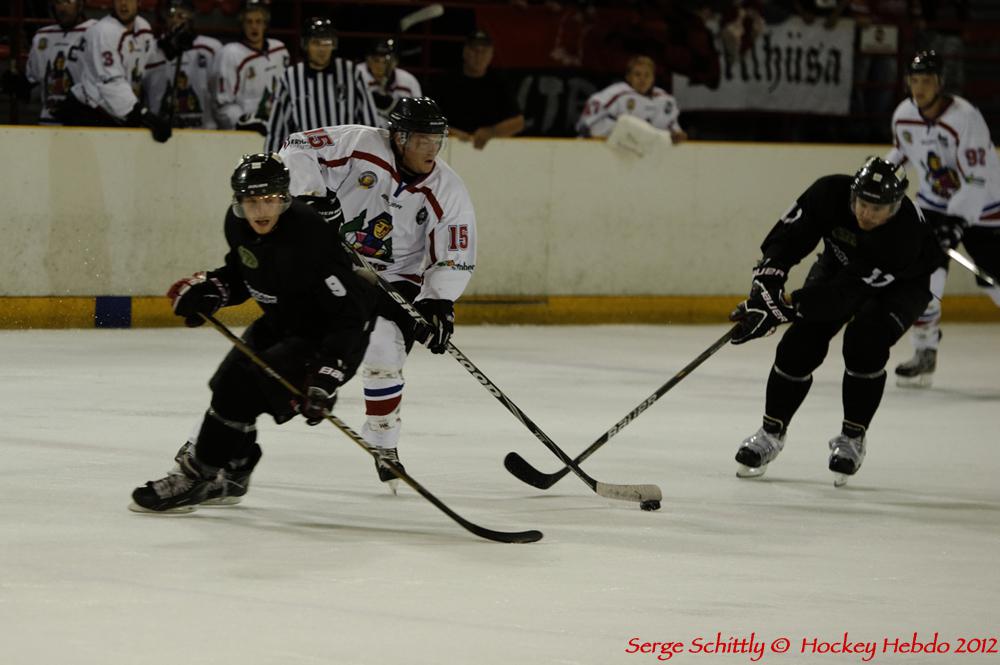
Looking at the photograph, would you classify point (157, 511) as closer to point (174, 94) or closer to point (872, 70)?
point (174, 94)

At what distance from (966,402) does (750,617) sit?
149 inches

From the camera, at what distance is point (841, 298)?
197 inches

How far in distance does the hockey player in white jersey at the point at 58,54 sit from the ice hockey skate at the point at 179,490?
14.2ft

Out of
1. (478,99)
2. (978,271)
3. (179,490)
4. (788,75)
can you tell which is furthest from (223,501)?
(788,75)

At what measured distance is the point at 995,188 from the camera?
24.4 ft

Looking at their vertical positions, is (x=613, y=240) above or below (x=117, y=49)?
below

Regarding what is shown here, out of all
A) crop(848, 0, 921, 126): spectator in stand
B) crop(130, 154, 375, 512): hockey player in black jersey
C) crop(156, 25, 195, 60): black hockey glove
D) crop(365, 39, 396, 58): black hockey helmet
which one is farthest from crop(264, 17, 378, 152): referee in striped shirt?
crop(848, 0, 921, 126): spectator in stand

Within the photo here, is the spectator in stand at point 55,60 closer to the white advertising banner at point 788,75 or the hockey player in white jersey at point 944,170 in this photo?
the white advertising banner at point 788,75

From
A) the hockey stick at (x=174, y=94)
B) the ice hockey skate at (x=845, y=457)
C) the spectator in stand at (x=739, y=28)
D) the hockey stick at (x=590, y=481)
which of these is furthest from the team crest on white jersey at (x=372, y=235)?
the spectator in stand at (x=739, y=28)

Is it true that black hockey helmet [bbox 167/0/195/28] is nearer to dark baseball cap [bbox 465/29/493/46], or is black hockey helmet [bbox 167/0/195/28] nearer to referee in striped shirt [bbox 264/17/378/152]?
referee in striped shirt [bbox 264/17/378/152]

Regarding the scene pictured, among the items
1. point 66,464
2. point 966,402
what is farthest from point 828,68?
point 66,464

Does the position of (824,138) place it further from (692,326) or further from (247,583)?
(247,583)

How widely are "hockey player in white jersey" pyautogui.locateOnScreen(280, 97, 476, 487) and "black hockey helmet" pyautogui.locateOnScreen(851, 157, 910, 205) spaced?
1129 millimetres

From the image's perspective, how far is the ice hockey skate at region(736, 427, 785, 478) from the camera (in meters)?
5.04
